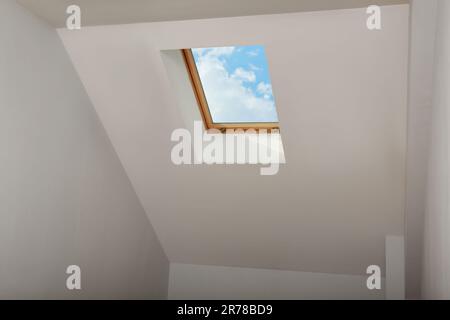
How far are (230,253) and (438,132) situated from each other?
2522 mm

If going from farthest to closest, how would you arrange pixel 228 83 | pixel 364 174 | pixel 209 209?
pixel 209 209 → pixel 228 83 → pixel 364 174

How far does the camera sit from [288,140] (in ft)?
11.1

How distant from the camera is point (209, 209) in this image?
403 cm

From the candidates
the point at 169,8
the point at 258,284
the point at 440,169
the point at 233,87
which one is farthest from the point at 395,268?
the point at 169,8

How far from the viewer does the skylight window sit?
11.8 ft

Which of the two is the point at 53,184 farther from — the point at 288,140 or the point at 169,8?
the point at 288,140

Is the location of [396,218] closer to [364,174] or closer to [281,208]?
[364,174]

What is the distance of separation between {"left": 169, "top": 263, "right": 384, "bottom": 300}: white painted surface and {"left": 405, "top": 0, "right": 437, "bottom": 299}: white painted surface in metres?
0.81

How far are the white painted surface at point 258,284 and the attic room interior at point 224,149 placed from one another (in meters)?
0.01

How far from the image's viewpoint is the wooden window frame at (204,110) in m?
3.55

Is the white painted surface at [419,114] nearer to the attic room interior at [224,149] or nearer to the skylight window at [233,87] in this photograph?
the attic room interior at [224,149]

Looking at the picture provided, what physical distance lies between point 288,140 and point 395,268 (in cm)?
131
